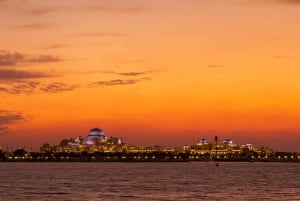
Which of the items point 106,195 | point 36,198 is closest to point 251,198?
point 106,195

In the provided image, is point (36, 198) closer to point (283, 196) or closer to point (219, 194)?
point (219, 194)

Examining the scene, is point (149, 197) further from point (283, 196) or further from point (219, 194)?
point (283, 196)

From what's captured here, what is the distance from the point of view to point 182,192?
62906mm

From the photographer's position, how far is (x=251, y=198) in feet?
182

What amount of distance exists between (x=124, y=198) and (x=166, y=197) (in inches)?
148

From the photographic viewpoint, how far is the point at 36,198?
55469 mm

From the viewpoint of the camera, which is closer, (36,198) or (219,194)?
(36,198)

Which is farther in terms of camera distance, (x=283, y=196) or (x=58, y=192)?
(x=58, y=192)

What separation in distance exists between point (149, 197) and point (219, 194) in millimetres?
7728

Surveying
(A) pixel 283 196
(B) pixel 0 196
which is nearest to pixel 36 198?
(B) pixel 0 196

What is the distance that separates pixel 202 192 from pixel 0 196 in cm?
1899

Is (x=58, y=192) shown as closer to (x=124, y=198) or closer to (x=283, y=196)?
(x=124, y=198)

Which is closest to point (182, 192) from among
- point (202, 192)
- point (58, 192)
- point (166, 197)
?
point (202, 192)

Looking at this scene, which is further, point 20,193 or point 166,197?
point 20,193
